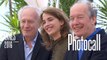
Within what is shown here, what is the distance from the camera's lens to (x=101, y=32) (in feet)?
7.29

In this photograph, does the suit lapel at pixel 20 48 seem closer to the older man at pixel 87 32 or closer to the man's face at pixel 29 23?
the man's face at pixel 29 23

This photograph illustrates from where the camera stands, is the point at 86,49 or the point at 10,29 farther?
the point at 10,29

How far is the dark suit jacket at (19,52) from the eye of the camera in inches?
109

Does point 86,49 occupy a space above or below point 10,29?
above

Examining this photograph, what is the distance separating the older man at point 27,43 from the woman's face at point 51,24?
0.13 metres

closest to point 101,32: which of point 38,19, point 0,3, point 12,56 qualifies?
point 38,19

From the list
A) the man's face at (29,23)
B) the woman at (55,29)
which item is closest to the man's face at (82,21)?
the woman at (55,29)

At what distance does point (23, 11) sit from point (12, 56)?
396 millimetres

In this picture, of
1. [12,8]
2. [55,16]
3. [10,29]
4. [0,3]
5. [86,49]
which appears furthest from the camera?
[0,3]

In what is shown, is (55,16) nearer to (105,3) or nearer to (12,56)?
(12,56)

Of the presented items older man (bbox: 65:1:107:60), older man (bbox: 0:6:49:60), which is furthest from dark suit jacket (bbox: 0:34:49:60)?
older man (bbox: 65:1:107:60)

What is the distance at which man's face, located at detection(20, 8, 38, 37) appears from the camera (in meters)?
2.73

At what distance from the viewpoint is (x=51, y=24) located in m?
2.64

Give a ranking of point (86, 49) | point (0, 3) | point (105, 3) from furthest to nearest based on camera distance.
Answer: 1. point (0, 3)
2. point (105, 3)
3. point (86, 49)
